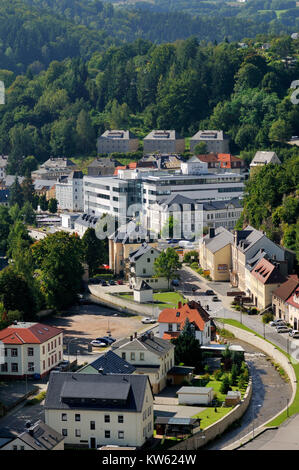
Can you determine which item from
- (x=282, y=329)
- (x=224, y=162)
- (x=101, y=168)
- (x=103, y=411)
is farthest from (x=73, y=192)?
Answer: (x=103, y=411)

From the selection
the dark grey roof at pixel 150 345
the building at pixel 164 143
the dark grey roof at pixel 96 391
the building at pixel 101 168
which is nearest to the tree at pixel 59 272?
the dark grey roof at pixel 150 345

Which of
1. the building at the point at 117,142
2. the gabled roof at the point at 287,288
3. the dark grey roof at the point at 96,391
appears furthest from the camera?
the building at the point at 117,142

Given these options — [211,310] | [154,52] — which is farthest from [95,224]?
[154,52]

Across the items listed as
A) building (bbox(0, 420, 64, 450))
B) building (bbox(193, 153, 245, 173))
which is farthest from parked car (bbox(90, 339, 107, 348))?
building (bbox(193, 153, 245, 173))

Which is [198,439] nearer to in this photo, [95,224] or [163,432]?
[163,432]

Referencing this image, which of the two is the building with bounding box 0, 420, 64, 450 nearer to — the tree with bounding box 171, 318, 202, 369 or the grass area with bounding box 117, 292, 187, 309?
the tree with bounding box 171, 318, 202, 369

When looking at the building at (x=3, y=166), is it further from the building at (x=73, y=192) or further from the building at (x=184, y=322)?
the building at (x=184, y=322)

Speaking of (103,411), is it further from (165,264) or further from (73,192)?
(73,192)
